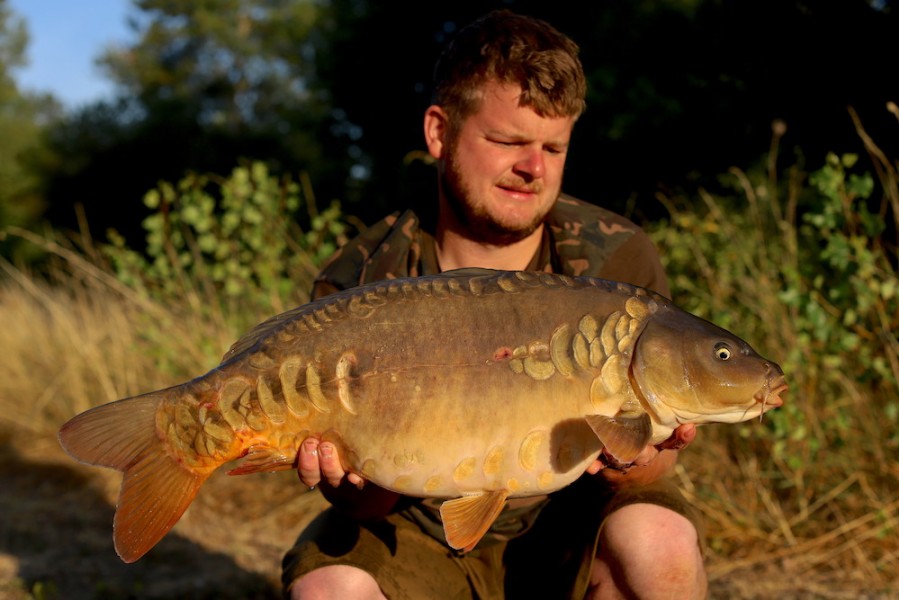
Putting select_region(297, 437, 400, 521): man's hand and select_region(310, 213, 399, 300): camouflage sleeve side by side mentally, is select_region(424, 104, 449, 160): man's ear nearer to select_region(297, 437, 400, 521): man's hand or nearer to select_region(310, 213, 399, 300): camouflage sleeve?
select_region(310, 213, 399, 300): camouflage sleeve

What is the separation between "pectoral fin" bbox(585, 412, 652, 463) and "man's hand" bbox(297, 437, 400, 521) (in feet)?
1.46

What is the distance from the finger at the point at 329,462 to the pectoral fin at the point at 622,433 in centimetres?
44

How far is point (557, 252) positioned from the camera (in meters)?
2.22

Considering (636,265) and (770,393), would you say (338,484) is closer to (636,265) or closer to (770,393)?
(770,393)

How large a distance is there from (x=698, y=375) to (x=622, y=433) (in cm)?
17

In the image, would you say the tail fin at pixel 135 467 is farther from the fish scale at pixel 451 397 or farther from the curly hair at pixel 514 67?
the curly hair at pixel 514 67

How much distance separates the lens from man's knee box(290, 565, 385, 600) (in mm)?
1874

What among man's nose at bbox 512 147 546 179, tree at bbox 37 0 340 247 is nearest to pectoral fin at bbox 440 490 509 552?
man's nose at bbox 512 147 546 179

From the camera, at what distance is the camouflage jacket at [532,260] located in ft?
6.97

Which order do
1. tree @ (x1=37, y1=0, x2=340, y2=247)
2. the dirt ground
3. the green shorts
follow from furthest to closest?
tree @ (x1=37, y1=0, x2=340, y2=247) < the dirt ground < the green shorts

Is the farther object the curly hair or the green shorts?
the curly hair

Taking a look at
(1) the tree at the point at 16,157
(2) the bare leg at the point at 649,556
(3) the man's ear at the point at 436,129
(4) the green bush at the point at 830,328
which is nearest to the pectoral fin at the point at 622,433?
(2) the bare leg at the point at 649,556

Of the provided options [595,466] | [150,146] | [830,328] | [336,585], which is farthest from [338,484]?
[150,146]

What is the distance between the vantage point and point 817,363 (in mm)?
3285
